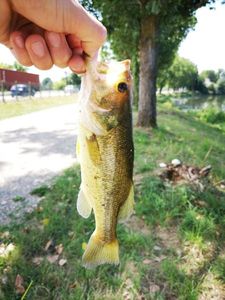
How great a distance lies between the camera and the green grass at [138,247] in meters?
3.58

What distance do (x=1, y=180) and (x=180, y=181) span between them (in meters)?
3.30

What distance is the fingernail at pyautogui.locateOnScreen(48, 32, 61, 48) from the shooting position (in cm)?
190

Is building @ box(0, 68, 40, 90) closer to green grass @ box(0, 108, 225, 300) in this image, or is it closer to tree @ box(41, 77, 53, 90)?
tree @ box(41, 77, 53, 90)

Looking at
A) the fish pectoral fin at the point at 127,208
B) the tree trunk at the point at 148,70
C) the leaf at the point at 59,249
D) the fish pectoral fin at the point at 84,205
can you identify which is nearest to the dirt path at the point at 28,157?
the leaf at the point at 59,249

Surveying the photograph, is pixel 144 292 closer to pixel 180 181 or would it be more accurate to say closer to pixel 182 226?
pixel 182 226

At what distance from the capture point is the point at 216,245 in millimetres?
4402

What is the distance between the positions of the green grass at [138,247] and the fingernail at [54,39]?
2526 millimetres

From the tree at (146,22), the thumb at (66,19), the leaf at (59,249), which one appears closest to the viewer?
the thumb at (66,19)

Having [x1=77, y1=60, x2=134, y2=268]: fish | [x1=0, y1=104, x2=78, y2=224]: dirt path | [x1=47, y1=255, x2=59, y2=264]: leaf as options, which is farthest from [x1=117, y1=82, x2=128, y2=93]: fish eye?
[x1=47, y1=255, x2=59, y2=264]: leaf

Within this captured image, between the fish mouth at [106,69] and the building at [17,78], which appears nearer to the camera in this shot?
the fish mouth at [106,69]

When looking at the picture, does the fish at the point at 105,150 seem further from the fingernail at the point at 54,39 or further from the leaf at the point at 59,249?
the leaf at the point at 59,249

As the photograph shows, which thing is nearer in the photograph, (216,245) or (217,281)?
(217,281)

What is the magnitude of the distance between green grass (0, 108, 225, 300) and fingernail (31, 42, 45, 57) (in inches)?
97.4

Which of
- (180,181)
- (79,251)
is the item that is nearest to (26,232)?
(79,251)
